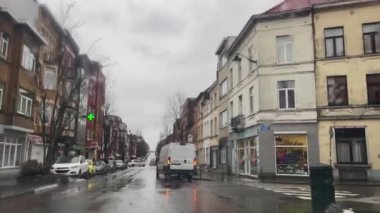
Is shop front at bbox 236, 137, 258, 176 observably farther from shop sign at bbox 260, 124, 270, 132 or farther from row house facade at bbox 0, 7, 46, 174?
row house facade at bbox 0, 7, 46, 174

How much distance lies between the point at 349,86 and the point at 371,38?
3571 mm

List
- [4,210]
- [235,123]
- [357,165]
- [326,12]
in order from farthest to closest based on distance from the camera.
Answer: [235,123] < [326,12] < [357,165] < [4,210]

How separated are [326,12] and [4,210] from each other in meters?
24.6

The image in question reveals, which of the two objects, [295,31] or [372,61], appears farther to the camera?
[295,31]

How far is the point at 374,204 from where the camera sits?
1418 cm

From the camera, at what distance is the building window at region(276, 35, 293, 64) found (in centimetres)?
3050

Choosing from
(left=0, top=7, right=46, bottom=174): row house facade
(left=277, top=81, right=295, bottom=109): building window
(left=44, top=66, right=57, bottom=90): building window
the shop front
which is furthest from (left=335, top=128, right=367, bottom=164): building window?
(left=44, top=66, right=57, bottom=90): building window

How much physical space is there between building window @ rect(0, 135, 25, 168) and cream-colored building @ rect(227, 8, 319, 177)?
17247mm

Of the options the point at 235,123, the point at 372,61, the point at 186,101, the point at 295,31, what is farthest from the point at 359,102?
the point at 186,101

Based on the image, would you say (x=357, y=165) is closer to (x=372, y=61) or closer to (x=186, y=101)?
(x=372, y=61)

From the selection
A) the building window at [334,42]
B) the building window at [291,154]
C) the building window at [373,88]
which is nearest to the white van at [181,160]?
the building window at [291,154]

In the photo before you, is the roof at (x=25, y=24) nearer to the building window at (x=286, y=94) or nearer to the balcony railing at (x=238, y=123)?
the balcony railing at (x=238, y=123)

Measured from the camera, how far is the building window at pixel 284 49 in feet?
100

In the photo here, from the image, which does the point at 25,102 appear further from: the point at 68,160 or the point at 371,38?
the point at 371,38
